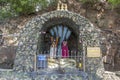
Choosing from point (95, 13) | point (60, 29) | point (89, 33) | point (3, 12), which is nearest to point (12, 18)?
point (3, 12)

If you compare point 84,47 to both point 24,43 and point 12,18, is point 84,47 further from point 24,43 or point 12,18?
point 12,18

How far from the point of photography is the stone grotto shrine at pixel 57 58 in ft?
25.3

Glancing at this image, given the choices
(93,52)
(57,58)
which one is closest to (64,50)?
(57,58)

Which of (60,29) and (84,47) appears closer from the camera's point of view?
(84,47)

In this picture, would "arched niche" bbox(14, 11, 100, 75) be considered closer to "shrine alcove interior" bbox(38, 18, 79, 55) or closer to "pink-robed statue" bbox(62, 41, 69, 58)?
"shrine alcove interior" bbox(38, 18, 79, 55)

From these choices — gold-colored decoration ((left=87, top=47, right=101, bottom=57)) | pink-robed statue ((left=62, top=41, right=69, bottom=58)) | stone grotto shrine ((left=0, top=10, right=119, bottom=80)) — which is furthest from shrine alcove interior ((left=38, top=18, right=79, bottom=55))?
gold-colored decoration ((left=87, top=47, right=101, bottom=57))

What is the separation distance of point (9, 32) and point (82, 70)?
5.65m

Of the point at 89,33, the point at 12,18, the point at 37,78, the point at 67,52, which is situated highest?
the point at 12,18

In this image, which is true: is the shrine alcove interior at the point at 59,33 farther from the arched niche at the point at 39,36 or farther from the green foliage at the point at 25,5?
the green foliage at the point at 25,5

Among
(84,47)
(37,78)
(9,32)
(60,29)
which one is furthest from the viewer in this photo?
(9,32)

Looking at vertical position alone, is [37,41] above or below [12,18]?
below

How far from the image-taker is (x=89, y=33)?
331 inches

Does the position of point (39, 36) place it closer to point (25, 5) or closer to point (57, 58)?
point (57, 58)

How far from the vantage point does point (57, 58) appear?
9031 mm
